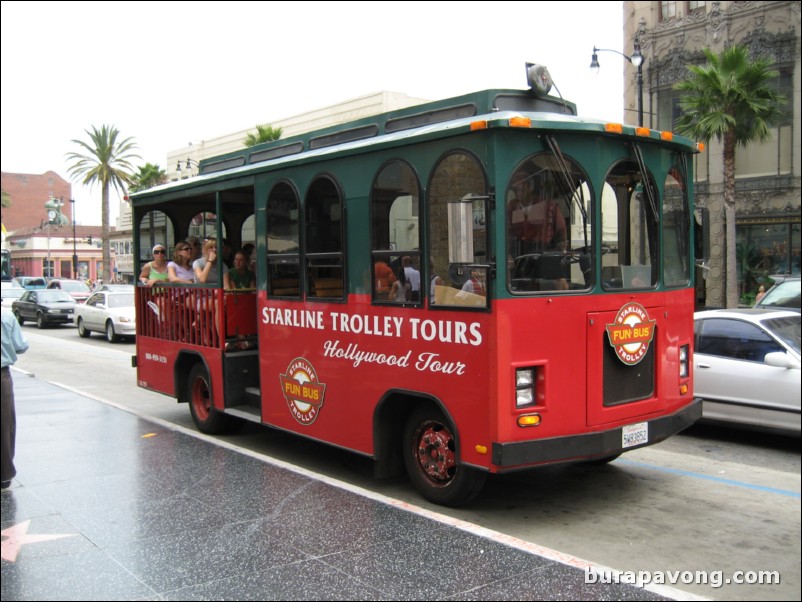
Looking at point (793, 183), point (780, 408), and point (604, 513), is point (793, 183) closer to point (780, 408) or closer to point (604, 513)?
point (780, 408)

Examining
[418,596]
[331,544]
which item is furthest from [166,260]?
[418,596]

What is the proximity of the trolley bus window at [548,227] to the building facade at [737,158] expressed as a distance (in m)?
20.1

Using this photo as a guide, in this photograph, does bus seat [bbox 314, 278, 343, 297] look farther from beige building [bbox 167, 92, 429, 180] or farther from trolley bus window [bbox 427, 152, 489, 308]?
beige building [bbox 167, 92, 429, 180]

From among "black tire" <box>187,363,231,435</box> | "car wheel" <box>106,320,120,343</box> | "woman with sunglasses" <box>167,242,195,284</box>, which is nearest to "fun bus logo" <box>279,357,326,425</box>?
"black tire" <box>187,363,231,435</box>

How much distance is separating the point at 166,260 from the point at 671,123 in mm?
20957

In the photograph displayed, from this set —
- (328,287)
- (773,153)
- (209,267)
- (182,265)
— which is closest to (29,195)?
(773,153)

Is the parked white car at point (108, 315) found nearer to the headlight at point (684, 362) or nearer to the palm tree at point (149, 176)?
the headlight at point (684, 362)

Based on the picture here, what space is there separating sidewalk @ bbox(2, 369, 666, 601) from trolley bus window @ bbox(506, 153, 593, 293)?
1.90 m

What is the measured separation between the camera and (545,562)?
4562 millimetres

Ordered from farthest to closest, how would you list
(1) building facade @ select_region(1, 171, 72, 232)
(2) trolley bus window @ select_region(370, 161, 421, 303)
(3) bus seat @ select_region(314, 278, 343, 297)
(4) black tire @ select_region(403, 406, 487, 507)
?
(1) building facade @ select_region(1, 171, 72, 232)
(3) bus seat @ select_region(314, 278, 343, 297)
(2) trolley bus window @ select_region(370, 161, 421, 303)
(4) black tire @ select_region(403, 406, 487, 507)

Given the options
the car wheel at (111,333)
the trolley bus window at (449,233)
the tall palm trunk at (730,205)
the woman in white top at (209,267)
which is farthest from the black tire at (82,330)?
the trolley bus window at (449,233)

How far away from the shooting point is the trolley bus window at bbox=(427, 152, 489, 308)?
5.28 metres

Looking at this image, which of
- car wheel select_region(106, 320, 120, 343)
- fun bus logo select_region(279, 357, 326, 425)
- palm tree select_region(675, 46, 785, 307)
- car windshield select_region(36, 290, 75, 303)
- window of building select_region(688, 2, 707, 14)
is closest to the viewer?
fun bus logo select_region(279, 357, 326, 425)

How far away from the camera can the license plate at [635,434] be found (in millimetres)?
5613
